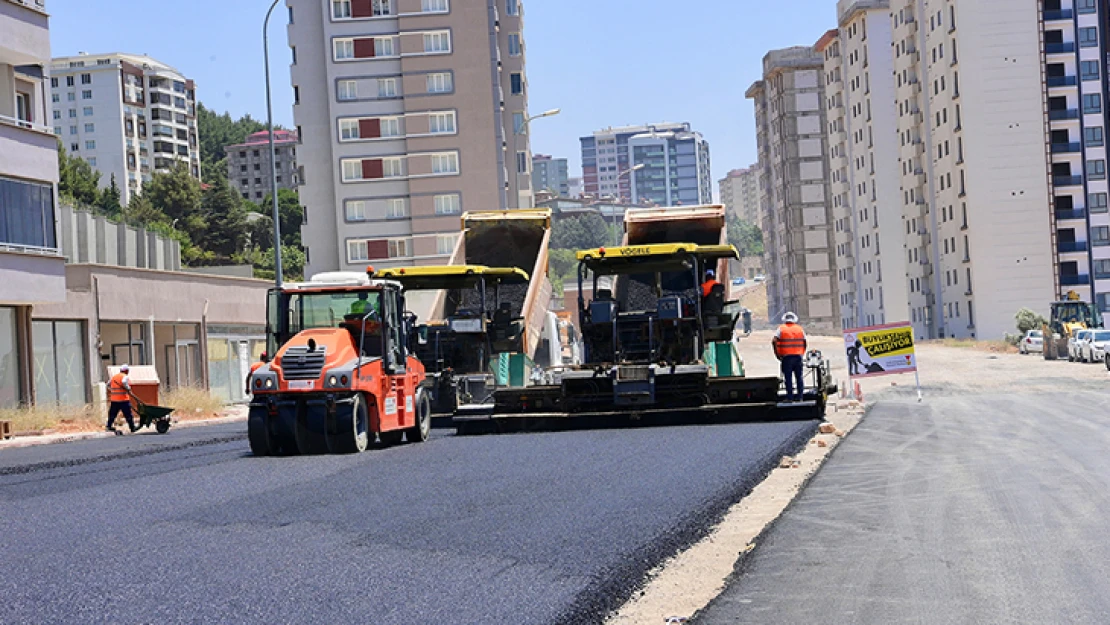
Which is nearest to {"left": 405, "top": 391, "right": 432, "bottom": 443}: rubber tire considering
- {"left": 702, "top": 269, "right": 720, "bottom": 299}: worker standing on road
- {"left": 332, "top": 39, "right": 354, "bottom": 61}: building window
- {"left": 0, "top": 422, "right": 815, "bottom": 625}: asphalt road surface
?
{"left": 0, "top": 422, "right": 815, "bottom": 625}: asphalt road surface

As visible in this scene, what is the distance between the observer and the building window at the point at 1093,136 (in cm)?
8556

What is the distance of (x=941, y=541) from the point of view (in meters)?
10.5

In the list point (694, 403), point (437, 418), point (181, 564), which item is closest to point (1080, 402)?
point (694, 403)

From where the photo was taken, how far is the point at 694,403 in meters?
22.2

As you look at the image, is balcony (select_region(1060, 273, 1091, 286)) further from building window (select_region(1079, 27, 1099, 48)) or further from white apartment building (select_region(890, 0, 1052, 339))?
building window (select_region(1079, 27, 1099, 48))

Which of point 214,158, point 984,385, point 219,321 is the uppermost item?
point 214,158

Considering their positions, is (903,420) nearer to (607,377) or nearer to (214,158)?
(607,377)

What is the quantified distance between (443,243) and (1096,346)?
143ft

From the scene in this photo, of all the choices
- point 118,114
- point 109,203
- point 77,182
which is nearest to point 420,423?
point 77,182

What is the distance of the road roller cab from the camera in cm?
1848

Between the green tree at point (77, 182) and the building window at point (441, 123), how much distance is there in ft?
98.2

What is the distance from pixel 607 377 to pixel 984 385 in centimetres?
1855

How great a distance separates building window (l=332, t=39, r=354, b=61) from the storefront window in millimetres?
52958

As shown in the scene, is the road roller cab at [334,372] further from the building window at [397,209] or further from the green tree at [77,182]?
the green tree at [77,182]
